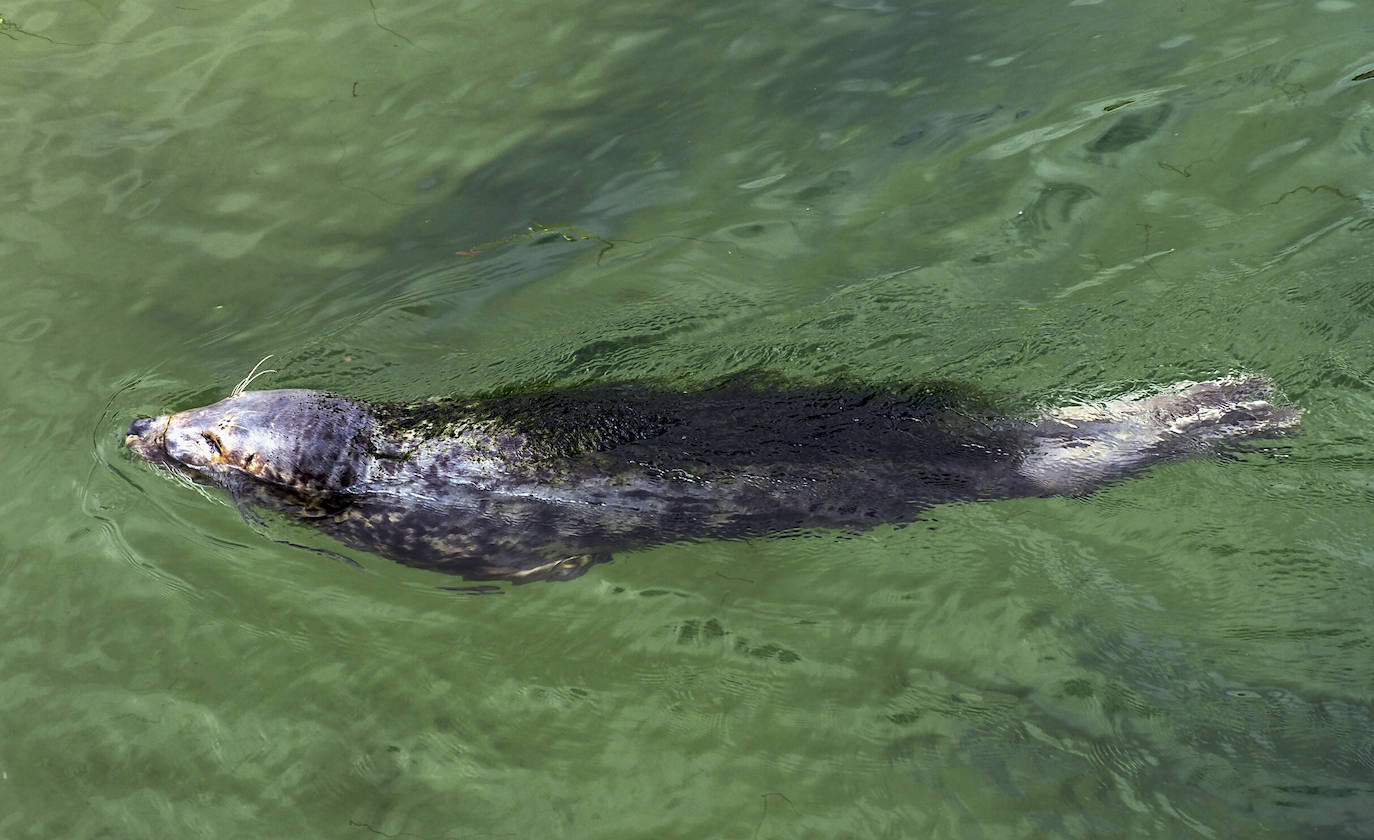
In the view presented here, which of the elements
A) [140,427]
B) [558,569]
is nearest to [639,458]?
[558,569]

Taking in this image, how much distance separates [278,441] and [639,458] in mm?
1918

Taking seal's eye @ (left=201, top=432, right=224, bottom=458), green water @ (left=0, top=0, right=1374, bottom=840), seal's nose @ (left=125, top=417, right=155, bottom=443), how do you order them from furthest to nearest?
seal's nose @ (left=125, top=417, right=155, bottom=443) → seal's eye @ (left=201, top=432, right=224, bottom=458) → green water @ (left=0, top=0, right=1374, bottom=840)

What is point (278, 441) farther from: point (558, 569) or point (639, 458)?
point (639, 458)

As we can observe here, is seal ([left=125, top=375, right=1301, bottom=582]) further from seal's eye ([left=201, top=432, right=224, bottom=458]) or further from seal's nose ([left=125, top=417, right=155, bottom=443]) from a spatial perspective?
seal's nose ([left=125, top=417, right=155, bottom=443])

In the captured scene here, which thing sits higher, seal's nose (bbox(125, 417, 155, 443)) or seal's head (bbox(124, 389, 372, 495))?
seal's head (bbox(124, 389, 372, 495))

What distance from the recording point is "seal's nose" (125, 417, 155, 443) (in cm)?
575

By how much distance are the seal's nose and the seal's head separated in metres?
0.19

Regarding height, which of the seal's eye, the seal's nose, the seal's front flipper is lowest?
the seal's front flipper

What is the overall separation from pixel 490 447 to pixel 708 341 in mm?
1885

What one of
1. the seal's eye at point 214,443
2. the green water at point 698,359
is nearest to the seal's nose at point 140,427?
the green water at point 698,359

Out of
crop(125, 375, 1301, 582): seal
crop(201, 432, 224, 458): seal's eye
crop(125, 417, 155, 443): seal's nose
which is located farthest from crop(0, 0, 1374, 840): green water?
crop(201, 432, 224, 458): seal's eye

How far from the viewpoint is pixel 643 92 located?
792 cm

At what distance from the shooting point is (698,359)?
6.32 m

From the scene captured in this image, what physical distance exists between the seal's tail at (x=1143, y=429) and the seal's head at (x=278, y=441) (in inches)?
134
